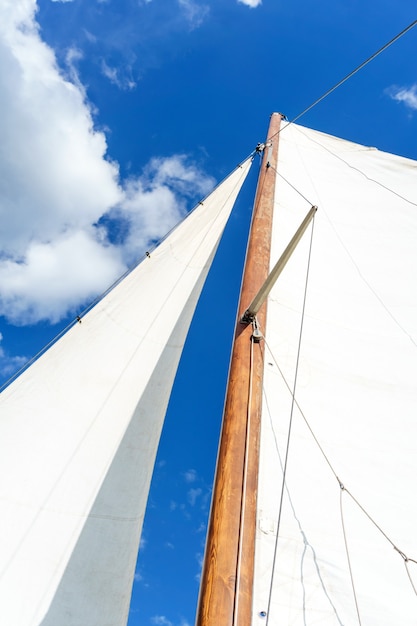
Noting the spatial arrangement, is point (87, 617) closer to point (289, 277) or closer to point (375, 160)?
point (289, 277)

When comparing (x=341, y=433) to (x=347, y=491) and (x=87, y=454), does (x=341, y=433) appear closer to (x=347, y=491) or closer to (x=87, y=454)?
(x=347, y=491)

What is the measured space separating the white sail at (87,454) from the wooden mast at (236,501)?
38.5 inches

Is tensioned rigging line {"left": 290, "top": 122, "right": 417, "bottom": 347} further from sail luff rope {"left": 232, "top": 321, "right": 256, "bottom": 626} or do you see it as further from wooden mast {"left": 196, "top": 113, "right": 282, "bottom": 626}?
sail luff rope {"left": 232, "top": 321, "right": 256, "bottom": 626}

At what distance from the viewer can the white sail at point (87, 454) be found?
2047 mm

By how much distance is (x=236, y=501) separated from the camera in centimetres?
182

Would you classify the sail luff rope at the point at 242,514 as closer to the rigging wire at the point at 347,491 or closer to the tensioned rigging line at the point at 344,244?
the rigging wire at the point at 347,491

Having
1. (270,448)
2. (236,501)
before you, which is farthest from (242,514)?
(270,448)

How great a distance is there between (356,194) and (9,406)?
5966 mm

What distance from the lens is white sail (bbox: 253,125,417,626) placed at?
5.91ft

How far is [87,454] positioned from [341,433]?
1943mm

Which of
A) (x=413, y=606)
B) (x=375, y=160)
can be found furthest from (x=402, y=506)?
(x=375, y=160)

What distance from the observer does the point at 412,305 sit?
378 centimetres

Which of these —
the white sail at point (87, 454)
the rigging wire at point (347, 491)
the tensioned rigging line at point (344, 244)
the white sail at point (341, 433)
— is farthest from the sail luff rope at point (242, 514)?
the tensioned rigging line at point (344, 244)

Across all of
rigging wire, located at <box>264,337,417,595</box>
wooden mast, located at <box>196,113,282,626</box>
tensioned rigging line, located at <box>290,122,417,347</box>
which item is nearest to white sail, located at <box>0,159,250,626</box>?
wooden mast, located at <box>196,113,282,626</box>
